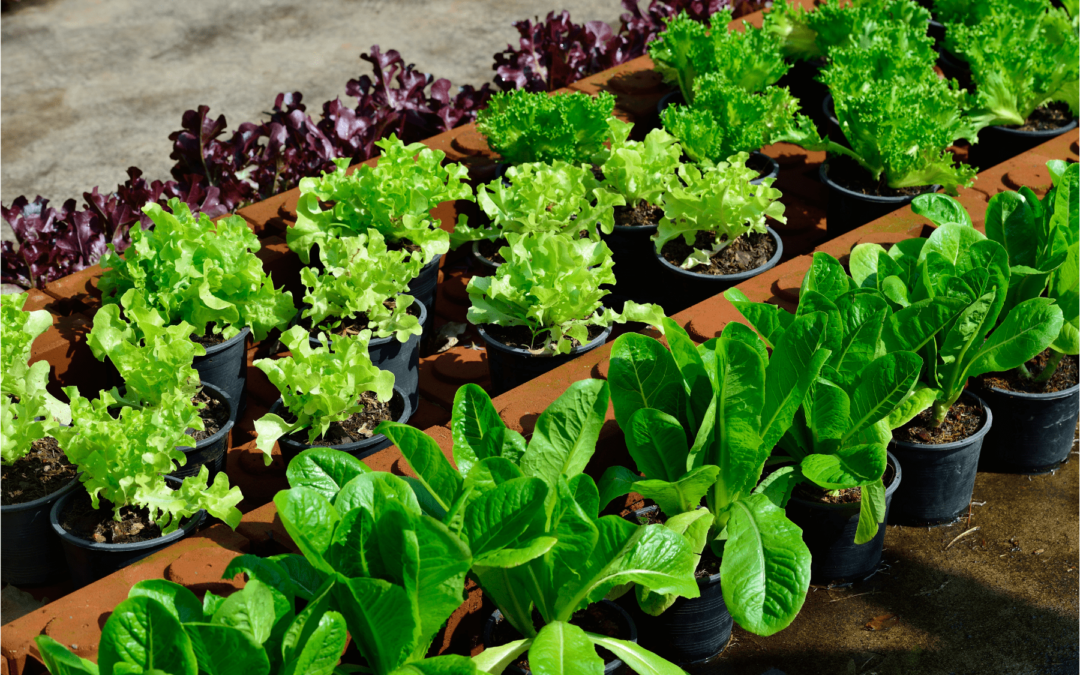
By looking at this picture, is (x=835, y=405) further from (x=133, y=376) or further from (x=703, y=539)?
(x=133, y=376)

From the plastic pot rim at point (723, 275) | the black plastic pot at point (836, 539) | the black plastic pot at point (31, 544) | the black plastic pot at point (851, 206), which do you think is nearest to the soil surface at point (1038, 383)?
the black plastic pot at point (836, 539)

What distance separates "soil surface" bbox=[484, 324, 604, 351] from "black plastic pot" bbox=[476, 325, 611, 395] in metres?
0.02

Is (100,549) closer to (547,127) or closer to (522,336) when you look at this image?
(522,336)

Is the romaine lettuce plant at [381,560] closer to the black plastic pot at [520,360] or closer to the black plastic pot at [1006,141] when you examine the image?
the black plastic pot at [520,360]

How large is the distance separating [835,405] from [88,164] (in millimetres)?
4903

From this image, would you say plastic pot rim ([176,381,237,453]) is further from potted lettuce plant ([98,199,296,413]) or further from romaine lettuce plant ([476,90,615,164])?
romaine lettuce plant ([476,90,615,164])

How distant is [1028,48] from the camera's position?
13.5 feet

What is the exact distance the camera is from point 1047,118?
4426 millimetres

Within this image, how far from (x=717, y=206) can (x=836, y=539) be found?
118cm

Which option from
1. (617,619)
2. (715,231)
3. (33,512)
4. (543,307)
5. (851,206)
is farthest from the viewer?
(851,206)

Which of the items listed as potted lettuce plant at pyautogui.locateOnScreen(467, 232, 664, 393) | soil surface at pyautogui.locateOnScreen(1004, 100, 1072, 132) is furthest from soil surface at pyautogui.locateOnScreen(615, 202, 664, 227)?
soil surface at pyautogui.locateOnScreen(1004, 100, 1072, 132)

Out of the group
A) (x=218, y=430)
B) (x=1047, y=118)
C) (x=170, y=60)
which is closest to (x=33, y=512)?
(x=218, y=430)

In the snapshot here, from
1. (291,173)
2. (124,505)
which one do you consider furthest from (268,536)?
(291,173)

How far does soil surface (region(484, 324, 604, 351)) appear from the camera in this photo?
3.07 m
